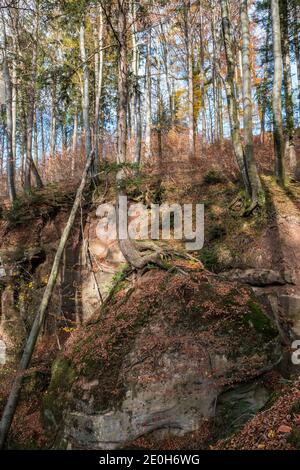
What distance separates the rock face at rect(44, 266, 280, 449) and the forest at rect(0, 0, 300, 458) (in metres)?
0.02

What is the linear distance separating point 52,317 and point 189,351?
5469 millimetres

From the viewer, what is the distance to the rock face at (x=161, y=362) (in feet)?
17.2

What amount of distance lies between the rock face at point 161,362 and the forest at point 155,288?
2 centimetres

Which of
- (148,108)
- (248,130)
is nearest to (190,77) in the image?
(148,108)

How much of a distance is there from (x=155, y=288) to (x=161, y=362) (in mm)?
1634

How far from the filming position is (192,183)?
1117 cm

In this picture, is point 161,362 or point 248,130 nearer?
point 161,362

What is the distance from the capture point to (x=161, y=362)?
18.5ft

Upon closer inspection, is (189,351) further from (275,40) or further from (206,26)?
(206,26)

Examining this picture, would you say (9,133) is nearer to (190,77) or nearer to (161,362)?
(190,77)

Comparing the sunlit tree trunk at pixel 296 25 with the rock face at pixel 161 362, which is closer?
the rock face at pixel 161 362

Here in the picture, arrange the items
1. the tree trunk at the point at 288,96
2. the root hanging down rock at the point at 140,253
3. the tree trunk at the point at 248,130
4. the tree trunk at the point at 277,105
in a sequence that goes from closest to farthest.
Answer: the root hanging down rock at the point at 140,253 → the tree trunk at the point at 248,130 → the tree trunk at the point at 277,105 → the tree trunk at the point at 288,96

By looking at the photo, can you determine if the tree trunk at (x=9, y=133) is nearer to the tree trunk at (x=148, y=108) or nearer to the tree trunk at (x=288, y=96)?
the tree trunk at (x=148, y=108)

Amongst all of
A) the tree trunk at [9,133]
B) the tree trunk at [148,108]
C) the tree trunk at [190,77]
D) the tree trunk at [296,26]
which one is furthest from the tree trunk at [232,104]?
the tree trunk at [9,133]
